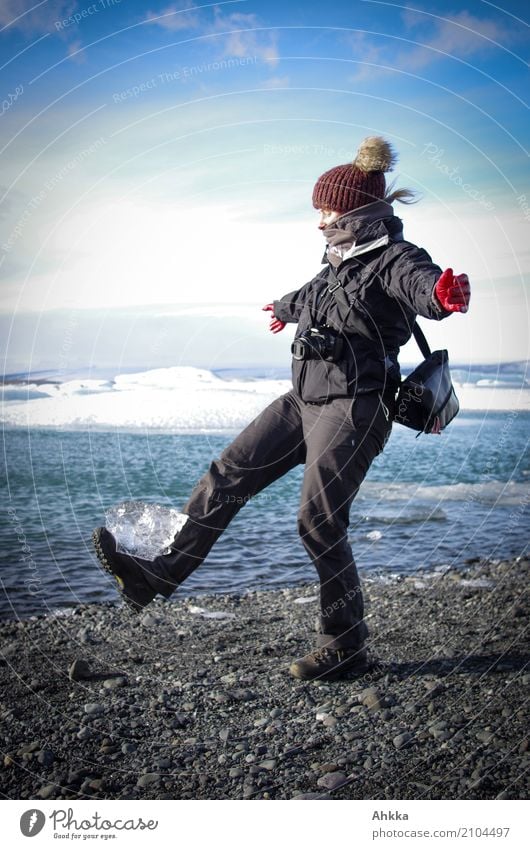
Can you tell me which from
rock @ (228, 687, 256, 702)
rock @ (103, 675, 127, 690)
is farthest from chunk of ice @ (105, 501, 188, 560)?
rock @ (228, 687, 256, 702)

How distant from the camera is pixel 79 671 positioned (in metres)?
4.78

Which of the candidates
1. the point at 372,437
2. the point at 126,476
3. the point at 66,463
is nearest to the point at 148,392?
the point at 66,463

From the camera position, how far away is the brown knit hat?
4633 millimetres

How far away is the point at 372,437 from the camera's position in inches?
182

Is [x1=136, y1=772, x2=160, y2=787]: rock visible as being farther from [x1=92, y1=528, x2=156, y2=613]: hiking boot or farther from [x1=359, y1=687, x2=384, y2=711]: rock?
[x1=359, y1=687, x2=384, y2=711]: rock

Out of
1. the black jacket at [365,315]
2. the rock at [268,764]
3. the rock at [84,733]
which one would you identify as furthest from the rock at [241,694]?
the black jacket at [365,315]

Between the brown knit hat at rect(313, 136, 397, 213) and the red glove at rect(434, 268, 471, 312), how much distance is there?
98 centimetres

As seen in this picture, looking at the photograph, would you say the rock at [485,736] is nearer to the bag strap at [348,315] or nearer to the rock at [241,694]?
the rock at [241,694]

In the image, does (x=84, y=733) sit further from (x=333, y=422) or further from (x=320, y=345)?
(x=320, y=345)

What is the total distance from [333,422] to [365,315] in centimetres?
60

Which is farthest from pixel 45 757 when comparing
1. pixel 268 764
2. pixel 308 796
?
pixel 308 796
